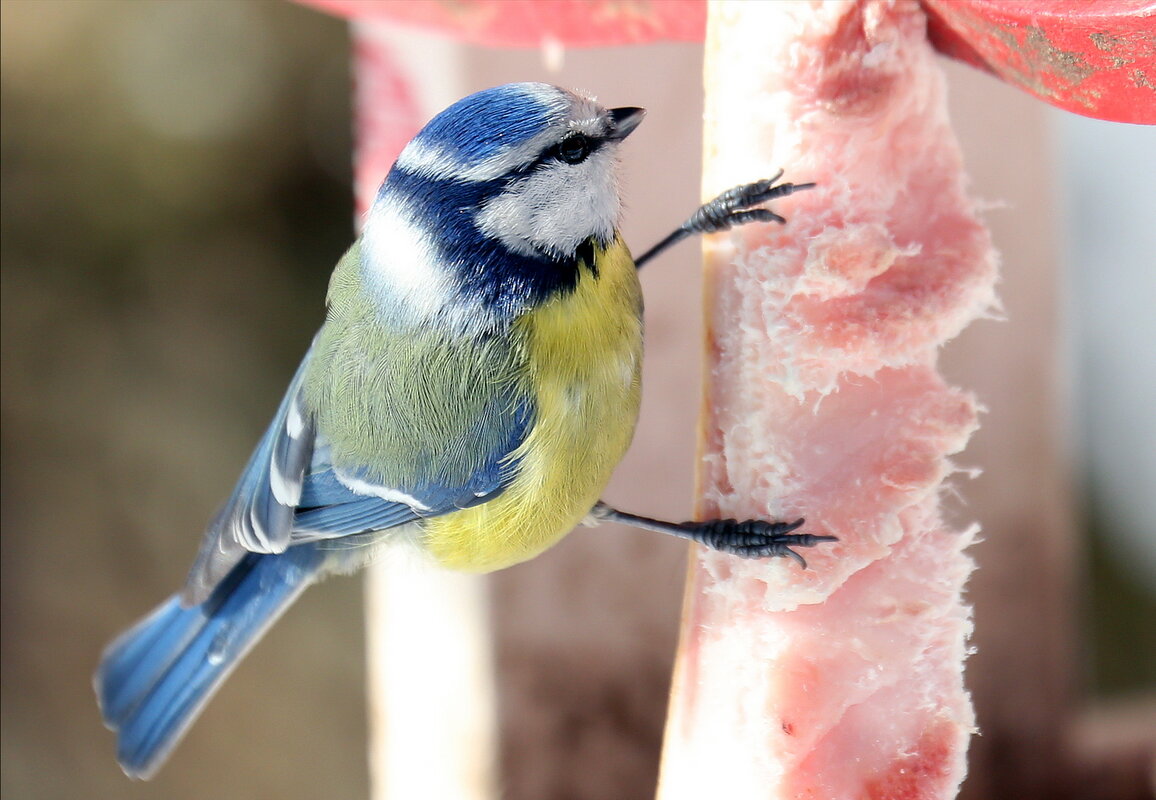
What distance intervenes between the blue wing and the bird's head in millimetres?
82

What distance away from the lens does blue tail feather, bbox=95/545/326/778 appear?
0.83 m

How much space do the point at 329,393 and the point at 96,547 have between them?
3.16 ft

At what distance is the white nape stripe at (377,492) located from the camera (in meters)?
0.71

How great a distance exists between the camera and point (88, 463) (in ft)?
5.03

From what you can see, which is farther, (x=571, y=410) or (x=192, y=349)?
(x=192, y=349)

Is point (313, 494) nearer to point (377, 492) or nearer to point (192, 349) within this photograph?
point (377, 492)

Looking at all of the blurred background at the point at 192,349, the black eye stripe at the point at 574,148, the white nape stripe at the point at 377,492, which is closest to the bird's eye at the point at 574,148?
the black eye stripe at the point at 574,148

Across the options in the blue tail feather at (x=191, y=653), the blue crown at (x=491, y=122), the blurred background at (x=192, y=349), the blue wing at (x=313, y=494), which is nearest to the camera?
the blue crown at (x=491, y=122)

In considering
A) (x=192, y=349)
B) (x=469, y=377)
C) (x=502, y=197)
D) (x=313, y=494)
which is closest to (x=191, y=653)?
(x=313, y=494)

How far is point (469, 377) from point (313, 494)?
168mm

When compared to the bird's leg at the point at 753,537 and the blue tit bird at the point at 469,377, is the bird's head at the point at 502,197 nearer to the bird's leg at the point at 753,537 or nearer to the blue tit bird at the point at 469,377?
the blue tit bird at the point at 469,377

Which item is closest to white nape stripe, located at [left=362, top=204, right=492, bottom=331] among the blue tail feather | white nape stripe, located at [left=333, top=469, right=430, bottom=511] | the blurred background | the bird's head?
the bird's head

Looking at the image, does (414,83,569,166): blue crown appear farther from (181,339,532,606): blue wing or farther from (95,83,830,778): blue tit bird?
(181,339,532,606): blue wing

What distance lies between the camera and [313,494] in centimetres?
75
